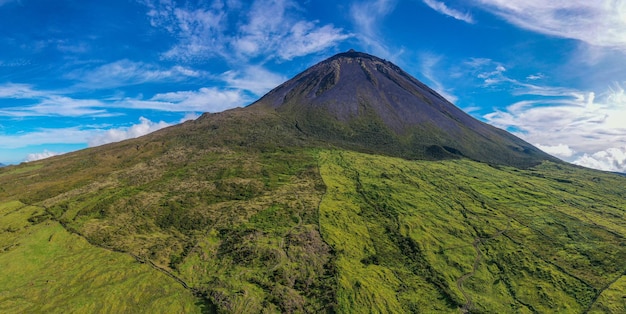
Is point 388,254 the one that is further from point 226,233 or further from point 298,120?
point 298,120

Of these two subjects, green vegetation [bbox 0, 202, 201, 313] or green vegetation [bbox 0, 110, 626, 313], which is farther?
green vegetation [bbox 0, 110, 626, 313]

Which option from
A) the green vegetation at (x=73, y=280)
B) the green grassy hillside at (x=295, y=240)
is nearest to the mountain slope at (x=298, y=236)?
the green vegetation at (x=73, y=280)

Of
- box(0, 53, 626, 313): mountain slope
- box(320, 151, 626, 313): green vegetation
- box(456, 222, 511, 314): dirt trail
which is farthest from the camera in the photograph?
box(320, 151, 626, 313): green vegetation

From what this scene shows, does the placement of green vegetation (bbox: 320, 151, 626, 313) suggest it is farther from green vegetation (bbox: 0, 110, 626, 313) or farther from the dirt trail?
green vegetation (bbox: 0, 110, 626, 313)

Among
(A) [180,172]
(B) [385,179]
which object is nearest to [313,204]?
(B) [385,179]

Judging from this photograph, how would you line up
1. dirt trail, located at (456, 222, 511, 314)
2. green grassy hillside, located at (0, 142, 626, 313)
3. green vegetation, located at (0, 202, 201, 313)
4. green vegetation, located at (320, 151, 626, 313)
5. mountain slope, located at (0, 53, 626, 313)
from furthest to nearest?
1. green vegetation, located at (320, 151, 626, 313)
2. dirt trail, located at (456, 222, 511, 314)
3. mountain slope, located at (0, 53, 626, 313)
4. green grassy hillside, located at (0, 142, 626, 313)
5. green vegetation, located at (0, 202, 201, 313)

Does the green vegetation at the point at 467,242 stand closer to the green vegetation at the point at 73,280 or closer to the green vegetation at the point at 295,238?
the green vegetation at the point at 295,238

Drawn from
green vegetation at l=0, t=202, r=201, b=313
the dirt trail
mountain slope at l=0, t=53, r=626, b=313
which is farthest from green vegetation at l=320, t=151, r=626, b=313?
green vegetation at l=0, t=202, r=201, b=313
